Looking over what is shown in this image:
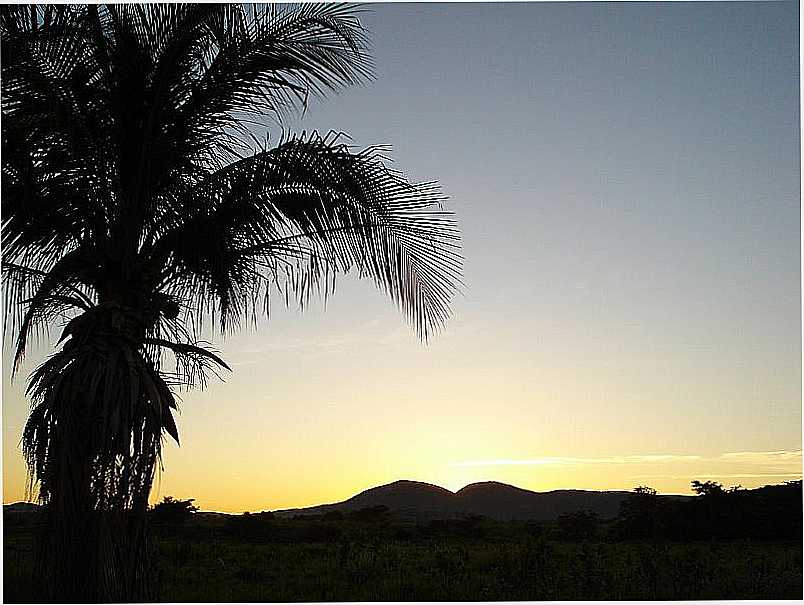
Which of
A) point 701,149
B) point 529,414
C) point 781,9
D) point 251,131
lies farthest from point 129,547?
point 781,9

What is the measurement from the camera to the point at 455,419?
6.30 meters

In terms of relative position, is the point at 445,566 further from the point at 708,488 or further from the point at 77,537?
the point at 77,537

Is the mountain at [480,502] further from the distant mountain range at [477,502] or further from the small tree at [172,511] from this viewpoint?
the small tree at [172,511]

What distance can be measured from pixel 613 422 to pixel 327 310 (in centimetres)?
198

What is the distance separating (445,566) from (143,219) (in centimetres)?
308

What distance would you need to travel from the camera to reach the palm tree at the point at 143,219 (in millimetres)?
4586

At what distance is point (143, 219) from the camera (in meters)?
4.94

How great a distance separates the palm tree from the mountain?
1.94 metres

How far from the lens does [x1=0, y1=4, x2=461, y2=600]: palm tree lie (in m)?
4.59

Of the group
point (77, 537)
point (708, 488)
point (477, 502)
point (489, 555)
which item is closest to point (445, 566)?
point (489, 555)

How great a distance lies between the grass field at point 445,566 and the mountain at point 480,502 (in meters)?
0.15

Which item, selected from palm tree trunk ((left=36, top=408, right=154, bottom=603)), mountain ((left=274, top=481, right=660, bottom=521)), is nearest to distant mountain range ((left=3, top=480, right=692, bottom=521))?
mountain ((left=274, top=481, right=660, bottom=521))

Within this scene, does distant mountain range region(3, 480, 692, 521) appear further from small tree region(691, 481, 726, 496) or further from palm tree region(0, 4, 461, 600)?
palm tree region(0, 4, 461, 600)

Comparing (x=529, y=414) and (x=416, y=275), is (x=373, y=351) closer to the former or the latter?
(x=529, y=414)
